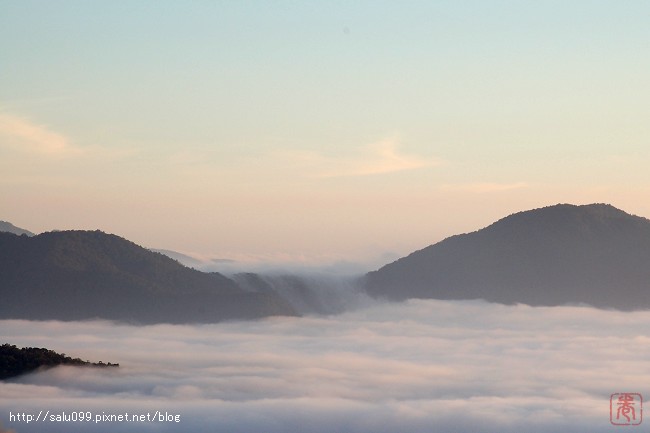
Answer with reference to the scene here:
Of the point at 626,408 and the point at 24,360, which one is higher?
the point at 24,360

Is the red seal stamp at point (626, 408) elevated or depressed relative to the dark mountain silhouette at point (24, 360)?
depressed

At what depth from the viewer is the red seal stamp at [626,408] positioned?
137m

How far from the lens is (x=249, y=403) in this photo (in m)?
144

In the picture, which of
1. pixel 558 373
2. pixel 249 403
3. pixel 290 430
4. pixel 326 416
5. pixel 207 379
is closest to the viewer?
pixel 290 430

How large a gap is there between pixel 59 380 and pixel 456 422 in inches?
1779

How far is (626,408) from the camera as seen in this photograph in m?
146

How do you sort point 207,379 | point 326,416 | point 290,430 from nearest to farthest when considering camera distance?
1. point 290,430
2. point 326,416
3. point 207,379

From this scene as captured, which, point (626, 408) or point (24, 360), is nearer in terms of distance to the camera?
point (24, 360)

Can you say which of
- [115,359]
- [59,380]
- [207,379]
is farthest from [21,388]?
[115,359]

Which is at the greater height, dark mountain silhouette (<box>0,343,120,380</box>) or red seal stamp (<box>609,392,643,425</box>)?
dark mountain silhouette (<box>0,343,120,380</box>)

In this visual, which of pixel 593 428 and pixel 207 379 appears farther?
pixel 207 379

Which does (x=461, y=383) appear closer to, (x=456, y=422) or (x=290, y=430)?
(x=456, y=422)

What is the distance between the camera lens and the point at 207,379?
16738 centimetres

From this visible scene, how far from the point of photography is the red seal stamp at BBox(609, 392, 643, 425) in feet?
451
